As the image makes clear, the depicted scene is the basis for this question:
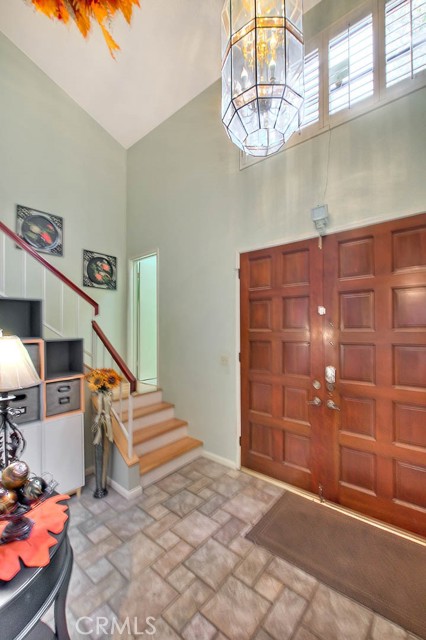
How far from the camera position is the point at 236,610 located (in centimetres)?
146

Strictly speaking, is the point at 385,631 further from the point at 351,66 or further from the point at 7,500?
the point at 351,66

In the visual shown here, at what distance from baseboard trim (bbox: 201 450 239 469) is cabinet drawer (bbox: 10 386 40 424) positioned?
1845 mm

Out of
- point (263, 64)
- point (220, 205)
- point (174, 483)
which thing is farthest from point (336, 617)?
point (220, 205)

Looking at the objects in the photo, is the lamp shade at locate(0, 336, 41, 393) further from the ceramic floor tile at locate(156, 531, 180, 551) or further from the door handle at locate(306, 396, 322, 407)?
the door handle at locate(306, 396, 322, 407)

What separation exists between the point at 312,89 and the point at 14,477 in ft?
11.6

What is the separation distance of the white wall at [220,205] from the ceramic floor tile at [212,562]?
1.10m

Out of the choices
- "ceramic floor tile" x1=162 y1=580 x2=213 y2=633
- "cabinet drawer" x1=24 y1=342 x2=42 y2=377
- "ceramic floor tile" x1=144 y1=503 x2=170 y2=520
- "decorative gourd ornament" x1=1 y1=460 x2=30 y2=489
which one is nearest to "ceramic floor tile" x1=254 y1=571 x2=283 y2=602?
"ceramic floor tile" x1=162 y1=580 x2=213 y2=633

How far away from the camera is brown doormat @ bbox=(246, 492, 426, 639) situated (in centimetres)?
152

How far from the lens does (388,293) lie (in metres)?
2.04

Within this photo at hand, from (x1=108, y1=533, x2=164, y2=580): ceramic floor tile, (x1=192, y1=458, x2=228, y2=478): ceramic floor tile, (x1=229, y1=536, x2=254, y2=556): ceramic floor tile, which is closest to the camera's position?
(x1=108, y1=533, x2=164, y2=580): ceramic floor tile

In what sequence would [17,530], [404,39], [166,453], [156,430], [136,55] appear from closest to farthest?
[17,530]
[404,39]
[166,453]
[136,55]
[156,430]

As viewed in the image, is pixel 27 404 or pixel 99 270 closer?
pixel 27 404

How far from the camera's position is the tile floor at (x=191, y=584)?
54.1 inches

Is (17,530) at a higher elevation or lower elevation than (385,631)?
higher
